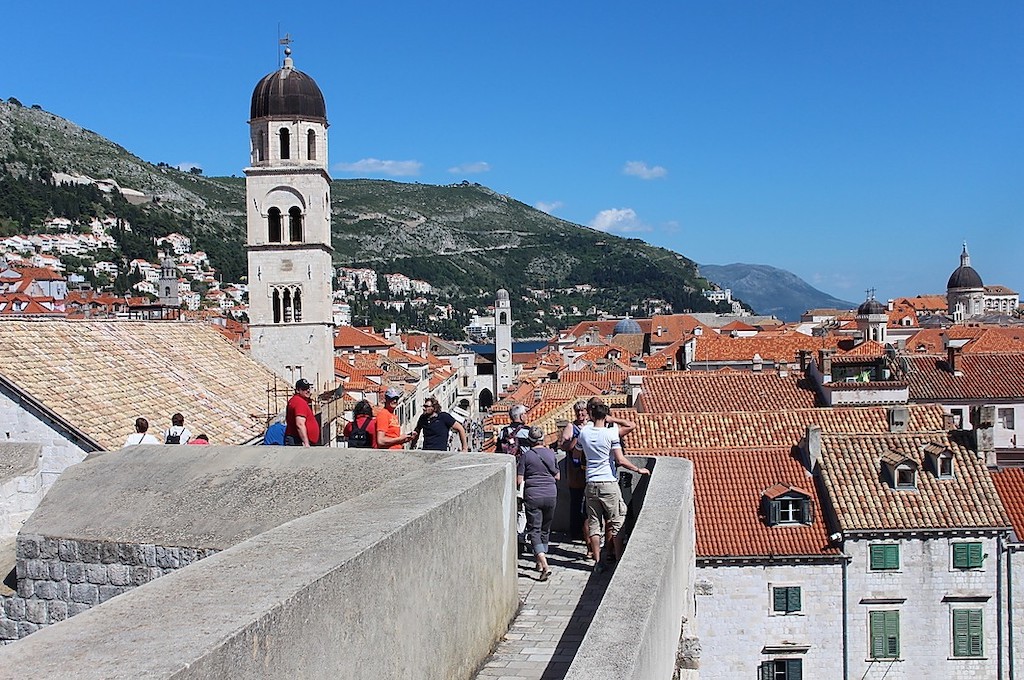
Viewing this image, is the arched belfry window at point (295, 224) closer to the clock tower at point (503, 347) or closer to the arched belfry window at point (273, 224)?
the arched belfry window at point (273, 224)

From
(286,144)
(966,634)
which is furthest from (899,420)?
(286,144)

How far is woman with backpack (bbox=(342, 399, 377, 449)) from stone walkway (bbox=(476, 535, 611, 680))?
79.3 inches

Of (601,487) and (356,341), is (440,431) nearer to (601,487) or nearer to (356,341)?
(601,487)

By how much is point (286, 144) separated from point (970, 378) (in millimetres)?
32573

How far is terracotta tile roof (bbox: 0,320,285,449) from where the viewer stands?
17.5 m

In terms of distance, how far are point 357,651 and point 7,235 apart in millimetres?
168703

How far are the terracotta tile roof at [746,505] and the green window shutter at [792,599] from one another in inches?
35.6

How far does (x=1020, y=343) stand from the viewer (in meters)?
70.0

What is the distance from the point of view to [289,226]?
30812 millimetres

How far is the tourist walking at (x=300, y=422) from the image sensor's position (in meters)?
10.0

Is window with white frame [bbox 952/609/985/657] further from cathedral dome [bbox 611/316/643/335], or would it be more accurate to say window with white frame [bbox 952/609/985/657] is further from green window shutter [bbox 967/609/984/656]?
cathedral dome [bbox 611/316/643/335]

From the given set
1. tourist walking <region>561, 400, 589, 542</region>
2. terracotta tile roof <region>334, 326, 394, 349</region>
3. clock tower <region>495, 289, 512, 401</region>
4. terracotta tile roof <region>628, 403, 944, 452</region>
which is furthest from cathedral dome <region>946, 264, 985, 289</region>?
tourist walking <region>561, 400, 589, 542</region>

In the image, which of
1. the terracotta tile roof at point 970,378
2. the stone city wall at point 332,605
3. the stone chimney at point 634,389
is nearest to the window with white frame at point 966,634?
the stone chimney at point 634,389

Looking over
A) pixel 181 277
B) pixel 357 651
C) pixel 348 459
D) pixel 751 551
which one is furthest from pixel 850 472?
pixel 181 277
